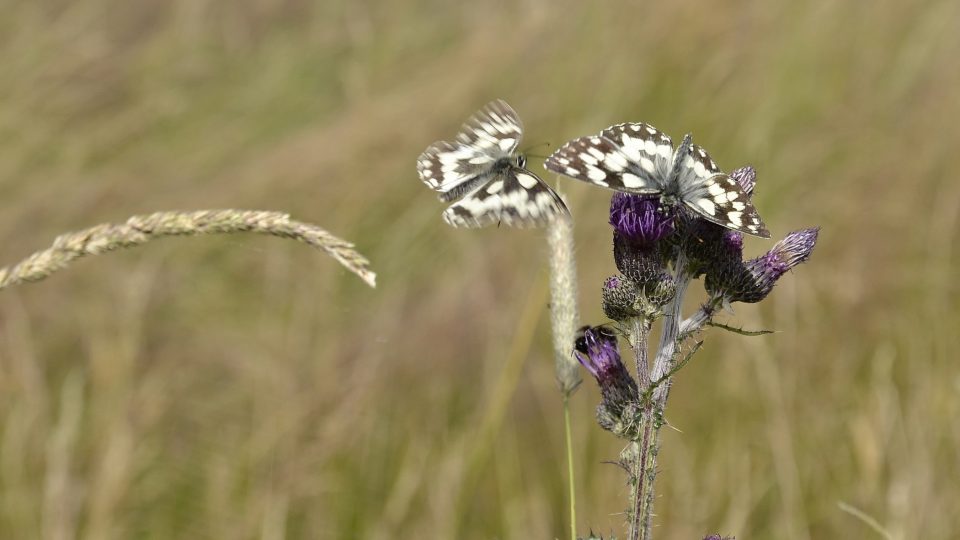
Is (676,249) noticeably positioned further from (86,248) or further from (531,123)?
(531,123)

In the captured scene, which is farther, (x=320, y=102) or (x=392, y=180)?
(x=320, y=102)

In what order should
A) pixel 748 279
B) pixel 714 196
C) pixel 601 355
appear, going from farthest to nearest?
pixel 601 355, pixel 748 279, pixel 714 196

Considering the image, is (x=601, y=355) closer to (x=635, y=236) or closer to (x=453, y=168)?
(x=635, y=236)

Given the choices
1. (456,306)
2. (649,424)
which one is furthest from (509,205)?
(456,306)

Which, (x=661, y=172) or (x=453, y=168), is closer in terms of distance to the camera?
(x=661, y=172)

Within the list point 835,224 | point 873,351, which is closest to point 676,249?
point 873,351

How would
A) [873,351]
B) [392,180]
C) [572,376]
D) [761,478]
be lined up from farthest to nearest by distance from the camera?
[392,180] → [873,351] → [761,478] → [572,376]

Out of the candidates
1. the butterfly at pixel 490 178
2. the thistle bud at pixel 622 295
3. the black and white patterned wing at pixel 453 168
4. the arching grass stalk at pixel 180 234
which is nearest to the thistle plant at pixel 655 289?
the thistle bud at pixel 622 295

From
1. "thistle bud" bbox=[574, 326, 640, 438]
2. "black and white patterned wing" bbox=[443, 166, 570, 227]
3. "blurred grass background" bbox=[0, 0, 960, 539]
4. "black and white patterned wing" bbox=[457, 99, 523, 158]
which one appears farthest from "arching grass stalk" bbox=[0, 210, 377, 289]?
"blurred grass background" bbox=[0, 0, 960, 539]
